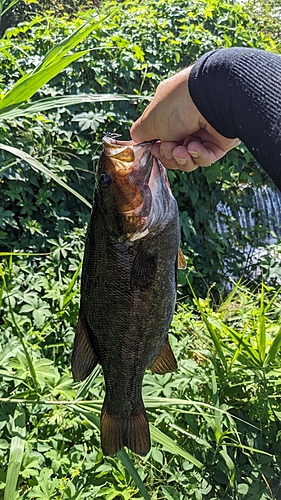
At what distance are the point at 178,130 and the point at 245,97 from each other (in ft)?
1.01

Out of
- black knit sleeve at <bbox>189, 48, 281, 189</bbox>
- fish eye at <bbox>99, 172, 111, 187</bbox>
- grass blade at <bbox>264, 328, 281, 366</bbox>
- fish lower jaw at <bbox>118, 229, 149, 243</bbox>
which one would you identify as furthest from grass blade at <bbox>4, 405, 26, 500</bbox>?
black knit sleeve at <bbox>189, 48, 281, 189</bbox>

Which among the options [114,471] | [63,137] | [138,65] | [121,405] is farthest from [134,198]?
[138,65]

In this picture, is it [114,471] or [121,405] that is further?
[114,471]

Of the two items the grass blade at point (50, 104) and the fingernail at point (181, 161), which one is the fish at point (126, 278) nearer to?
the fingernail at point (181, 161)

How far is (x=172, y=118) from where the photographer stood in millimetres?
1523

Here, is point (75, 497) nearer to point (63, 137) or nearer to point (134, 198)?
point (134, 198)

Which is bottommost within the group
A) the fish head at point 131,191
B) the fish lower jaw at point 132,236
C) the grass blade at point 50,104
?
the fish lower jaw at point 132,236

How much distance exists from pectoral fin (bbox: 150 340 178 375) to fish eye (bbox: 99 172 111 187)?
60 centimetres

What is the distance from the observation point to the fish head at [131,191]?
127 centimetres

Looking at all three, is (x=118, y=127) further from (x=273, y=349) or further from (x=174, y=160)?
(x=174, y=160)

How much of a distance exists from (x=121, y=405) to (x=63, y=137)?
9.64 ft

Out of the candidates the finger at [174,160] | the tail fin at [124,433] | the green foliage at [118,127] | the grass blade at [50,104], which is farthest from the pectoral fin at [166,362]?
the green foliage at [118,127]

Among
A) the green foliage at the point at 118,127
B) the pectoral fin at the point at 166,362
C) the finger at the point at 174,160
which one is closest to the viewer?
the finger at the point at 174,160

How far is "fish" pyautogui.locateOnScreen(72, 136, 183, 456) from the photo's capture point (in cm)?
130
